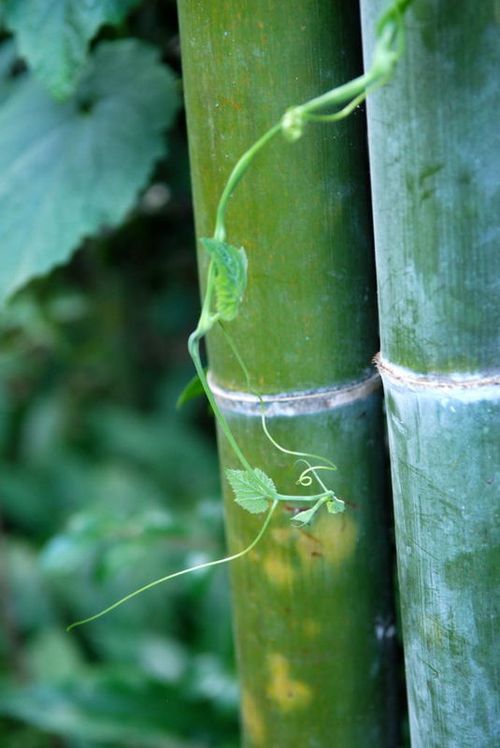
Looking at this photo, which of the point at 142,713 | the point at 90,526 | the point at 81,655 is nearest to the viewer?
the point at 90,526

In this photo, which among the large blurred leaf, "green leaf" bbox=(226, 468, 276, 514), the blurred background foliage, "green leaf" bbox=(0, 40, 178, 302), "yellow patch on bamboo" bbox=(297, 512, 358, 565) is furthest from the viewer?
the large blurred leaf

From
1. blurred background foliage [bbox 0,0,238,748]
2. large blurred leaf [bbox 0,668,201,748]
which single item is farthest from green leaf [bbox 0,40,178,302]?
large blurred leaf [bbox 0,668,201,748]

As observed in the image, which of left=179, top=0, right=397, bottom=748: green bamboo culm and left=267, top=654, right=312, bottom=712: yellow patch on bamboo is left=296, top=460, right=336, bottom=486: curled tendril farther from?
left=267, top=654, right=312, bottom=712: yellow patch on bamboo

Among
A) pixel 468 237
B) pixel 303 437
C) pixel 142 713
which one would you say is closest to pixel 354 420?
pixel 303 437

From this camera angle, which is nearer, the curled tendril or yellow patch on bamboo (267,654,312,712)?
the curled tendril

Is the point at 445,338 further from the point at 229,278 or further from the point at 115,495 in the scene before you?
the point at 115,495

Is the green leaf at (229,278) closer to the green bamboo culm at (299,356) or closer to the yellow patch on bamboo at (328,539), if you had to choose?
the green bamboo culm at (299,356)

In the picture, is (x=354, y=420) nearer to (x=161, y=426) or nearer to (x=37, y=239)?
(x=37, y=239)
